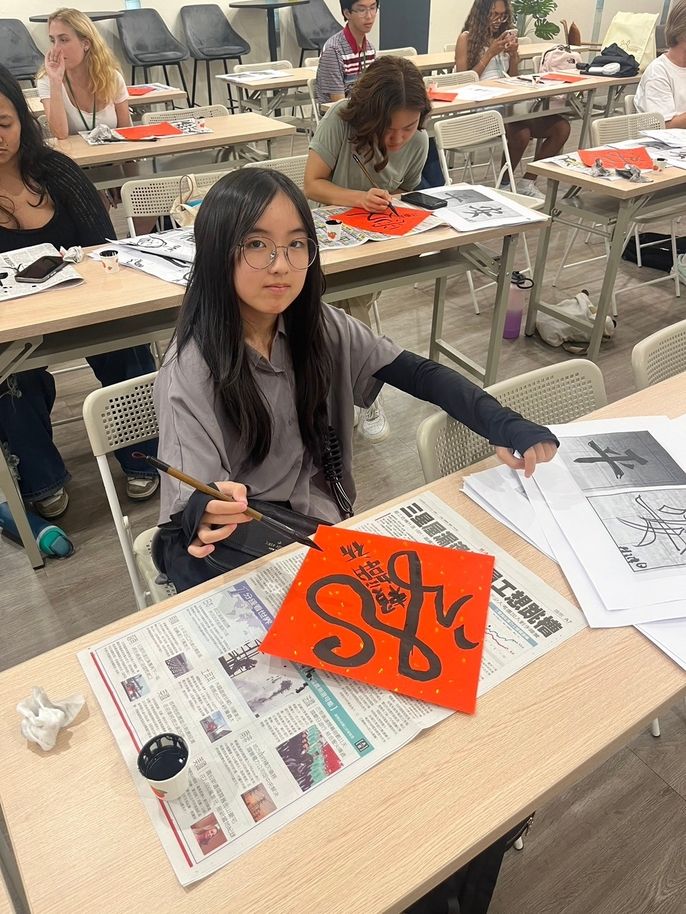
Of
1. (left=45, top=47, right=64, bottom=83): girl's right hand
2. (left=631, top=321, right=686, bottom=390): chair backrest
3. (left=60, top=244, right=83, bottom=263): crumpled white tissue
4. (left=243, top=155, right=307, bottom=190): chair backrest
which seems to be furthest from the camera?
(left=45, top=47, right=64, bottom=83): girl's right hand

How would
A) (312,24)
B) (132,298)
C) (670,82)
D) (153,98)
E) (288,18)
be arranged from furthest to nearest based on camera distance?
(288,18)
(312,24)
(153,98)
(670,82)
(132,298)

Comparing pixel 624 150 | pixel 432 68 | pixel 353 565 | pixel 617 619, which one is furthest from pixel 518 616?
pixel 432 68

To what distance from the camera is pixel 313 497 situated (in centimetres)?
138

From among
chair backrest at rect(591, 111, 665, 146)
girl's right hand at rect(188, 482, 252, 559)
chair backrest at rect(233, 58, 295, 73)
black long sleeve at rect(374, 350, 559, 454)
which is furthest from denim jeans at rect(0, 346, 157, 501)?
chair backrest at rect(233, 58, 295, 73)

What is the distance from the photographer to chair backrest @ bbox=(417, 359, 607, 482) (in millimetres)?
1214

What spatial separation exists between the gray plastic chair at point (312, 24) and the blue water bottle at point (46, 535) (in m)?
6.71

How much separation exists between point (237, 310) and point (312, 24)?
7.31 m

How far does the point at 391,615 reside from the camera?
0.86 meters

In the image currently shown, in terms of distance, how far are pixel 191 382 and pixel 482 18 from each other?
15.1ft

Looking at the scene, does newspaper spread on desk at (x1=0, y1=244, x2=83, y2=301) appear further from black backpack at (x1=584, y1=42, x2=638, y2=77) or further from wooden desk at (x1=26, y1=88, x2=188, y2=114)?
black backpack at (x1=584, y1=42, x2=638, y2=77)

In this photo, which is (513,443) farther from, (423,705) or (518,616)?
(423,705)

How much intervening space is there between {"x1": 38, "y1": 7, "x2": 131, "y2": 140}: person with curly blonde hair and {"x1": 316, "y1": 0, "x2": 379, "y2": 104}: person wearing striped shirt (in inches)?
49.7

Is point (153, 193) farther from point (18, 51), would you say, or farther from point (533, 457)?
point (18, 51)

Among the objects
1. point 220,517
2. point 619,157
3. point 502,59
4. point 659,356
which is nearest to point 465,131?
point 619,157
